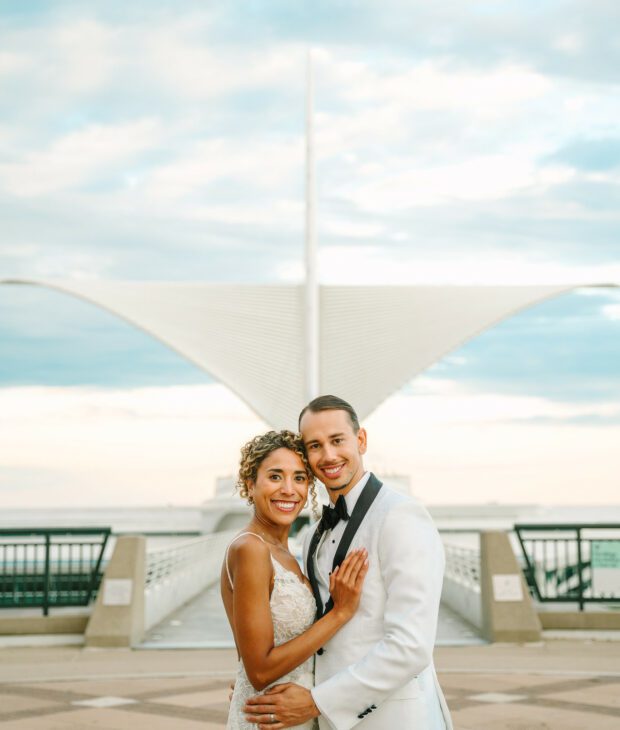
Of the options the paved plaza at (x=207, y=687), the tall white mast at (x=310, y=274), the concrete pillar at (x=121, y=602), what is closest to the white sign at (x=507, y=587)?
the paved plaza at (x=207, y=687)

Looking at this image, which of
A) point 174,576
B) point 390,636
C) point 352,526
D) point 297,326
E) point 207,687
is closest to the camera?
point 390,636

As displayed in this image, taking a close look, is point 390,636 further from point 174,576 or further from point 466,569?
point 174,576

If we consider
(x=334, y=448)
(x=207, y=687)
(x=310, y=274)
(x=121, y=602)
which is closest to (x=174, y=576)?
(x=121, y=602)

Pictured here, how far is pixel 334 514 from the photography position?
304 centimetres

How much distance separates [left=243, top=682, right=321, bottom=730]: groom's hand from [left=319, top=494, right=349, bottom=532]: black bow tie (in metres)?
0.48

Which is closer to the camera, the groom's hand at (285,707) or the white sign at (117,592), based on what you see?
the groom's hand at (285,707)

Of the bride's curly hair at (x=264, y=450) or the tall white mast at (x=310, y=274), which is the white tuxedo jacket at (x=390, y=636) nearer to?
the bride's curly hair at (x=264, y=450)

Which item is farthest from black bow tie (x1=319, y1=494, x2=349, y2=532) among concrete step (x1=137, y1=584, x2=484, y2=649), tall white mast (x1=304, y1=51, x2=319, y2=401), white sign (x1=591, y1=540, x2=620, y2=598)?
tall white mast (x1=304, y1=51, x2=319, y2=401)

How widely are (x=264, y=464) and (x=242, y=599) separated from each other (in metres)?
0.43

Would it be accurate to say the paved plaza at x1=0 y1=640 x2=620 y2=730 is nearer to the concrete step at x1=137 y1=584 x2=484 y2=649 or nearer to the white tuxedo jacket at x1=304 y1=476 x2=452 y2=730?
the concrete step at x1=137 y1=584 x2=484 y2=649

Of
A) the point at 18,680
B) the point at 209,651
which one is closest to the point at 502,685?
the point at 209,651

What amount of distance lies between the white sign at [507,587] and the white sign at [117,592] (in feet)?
12.5

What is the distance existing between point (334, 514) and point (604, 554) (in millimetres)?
9011

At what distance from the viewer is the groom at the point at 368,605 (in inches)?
108
